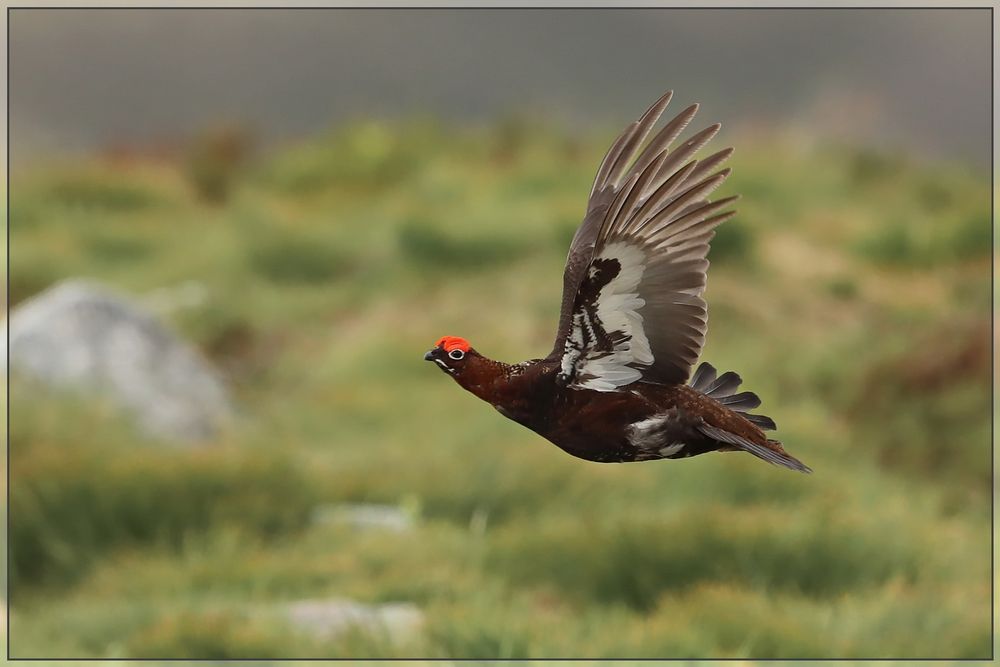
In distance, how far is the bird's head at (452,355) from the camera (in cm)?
202

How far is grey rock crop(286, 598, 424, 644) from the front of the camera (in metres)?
5.95

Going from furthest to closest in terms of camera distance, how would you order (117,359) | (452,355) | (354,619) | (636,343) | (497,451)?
1. (117,359)
2. (497,451)
3. (354,619)
4. (636,343)
5. (452,355)

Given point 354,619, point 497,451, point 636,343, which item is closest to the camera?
point 636,343

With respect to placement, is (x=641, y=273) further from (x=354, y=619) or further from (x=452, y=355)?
(x=354, y=619)

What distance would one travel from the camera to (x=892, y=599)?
714 cm

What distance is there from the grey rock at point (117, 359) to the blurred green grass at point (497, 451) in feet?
1.09

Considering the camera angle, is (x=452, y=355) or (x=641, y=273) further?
(x=641, y=273)

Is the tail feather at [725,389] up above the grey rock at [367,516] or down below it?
above

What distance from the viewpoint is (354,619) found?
614 centimetres

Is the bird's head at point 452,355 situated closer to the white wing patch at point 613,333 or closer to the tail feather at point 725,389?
the white wing patch at point 613,333

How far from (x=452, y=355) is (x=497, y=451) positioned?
24.7 ft

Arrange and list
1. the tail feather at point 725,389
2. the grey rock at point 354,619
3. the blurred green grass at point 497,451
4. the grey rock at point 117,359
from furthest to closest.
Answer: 1. the grey rock at point 117,359
2. the blurred green grass at point 497,451
3. the grey rock at point 354,619
4. the tail feather at point 725,389

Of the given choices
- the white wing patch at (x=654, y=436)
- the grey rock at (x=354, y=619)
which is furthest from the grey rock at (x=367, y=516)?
the white wing patch at (x=654, y=436)

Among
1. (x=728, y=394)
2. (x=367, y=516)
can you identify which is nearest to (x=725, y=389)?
(x=728, y=394)
